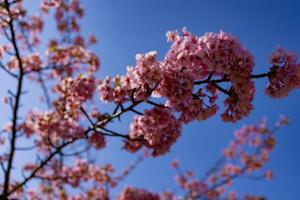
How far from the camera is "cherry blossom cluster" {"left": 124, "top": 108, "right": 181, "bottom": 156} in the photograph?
5.68m

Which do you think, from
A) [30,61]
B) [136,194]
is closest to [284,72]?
[136,194]

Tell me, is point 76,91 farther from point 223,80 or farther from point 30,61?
point 30,61

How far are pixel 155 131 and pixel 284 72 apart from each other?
8.62 ft

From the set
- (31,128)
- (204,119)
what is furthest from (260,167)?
(204,119)

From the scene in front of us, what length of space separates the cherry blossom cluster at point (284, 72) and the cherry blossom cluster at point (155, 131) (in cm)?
202

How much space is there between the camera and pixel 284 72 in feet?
12.8

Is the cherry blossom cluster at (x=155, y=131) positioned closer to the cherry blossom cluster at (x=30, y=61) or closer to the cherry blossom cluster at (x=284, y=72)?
the cherry blossom cluster at (x=284, y=72)

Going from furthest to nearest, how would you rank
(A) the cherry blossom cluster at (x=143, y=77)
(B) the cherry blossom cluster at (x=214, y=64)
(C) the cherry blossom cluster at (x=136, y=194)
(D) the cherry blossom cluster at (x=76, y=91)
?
(C) the cherry blossom cluster at (x=136, y=194) < (D) the cherry blossom cluster at (x=76, y=91) < (A) the cherry blossom cluster at (x=143, y=77) < (B) the cherry blossom cluster at (x=214, y=64)

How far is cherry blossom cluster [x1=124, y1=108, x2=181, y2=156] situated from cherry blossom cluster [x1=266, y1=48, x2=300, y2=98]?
202 centimetres

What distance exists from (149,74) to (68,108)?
3076 mm

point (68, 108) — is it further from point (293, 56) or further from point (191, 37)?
point (293, 56)

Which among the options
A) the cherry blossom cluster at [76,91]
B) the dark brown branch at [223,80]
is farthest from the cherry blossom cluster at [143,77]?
the cherry blossom cluster at [76,91]

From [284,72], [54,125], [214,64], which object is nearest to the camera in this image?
[214,64]

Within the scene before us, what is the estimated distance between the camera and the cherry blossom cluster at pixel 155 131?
224 inches
